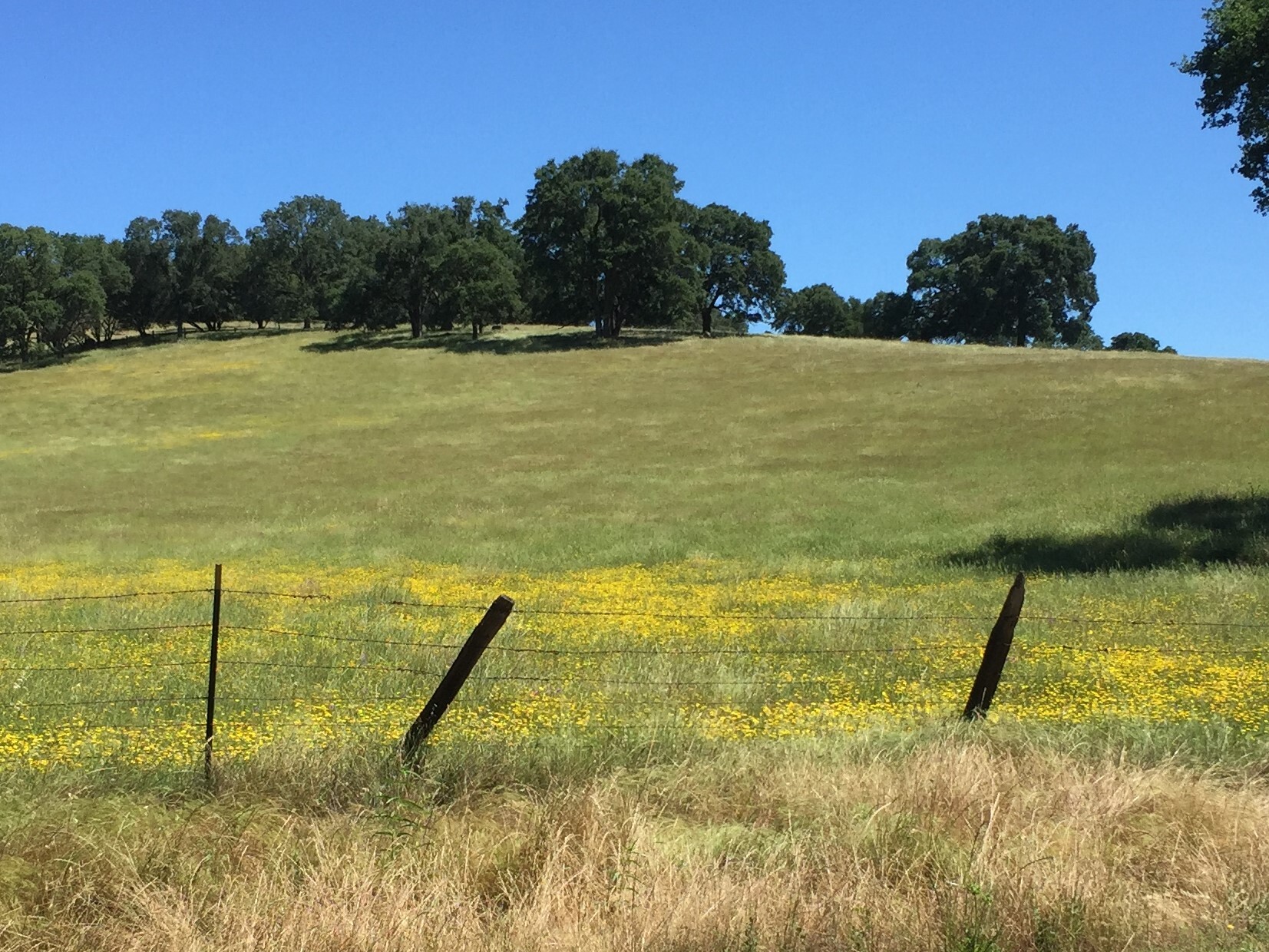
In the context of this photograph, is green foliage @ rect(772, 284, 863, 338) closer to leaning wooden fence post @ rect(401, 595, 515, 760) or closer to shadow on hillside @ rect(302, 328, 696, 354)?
shadow on hillside @ rect(302, 328, 696, 354)

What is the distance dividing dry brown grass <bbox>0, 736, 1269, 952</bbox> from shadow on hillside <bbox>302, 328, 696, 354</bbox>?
69523mm

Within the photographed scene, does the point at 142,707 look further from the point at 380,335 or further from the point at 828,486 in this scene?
the point at 380,335

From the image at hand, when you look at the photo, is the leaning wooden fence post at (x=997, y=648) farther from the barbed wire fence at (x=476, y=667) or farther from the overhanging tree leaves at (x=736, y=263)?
the overhanging tree leaves at (x=736, y=263)

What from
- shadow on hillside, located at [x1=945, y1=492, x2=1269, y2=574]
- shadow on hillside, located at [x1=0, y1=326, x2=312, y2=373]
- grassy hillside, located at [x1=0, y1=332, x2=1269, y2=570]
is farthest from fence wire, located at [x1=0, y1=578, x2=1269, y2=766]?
shadow on hillside, located at [x1=0, y1=326, x2=312, y2=373]

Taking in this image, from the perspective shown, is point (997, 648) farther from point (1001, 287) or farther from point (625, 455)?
point (1001, 287)

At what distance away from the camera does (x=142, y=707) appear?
8594 millimetres

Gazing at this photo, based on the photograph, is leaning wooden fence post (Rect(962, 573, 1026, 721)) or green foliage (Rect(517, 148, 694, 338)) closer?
leaning wooden fence post (Rect(962, 573, 1026, 721))

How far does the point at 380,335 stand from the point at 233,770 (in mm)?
85892

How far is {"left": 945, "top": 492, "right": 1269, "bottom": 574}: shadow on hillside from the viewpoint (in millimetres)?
17562

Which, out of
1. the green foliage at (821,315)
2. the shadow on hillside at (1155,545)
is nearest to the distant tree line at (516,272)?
the green foliage at (821,315)

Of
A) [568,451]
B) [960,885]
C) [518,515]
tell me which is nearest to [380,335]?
[568,451]

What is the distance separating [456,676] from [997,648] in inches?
157

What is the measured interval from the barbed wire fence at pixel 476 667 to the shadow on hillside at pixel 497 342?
63.7m

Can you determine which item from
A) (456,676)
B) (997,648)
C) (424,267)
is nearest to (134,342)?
(424,267)
